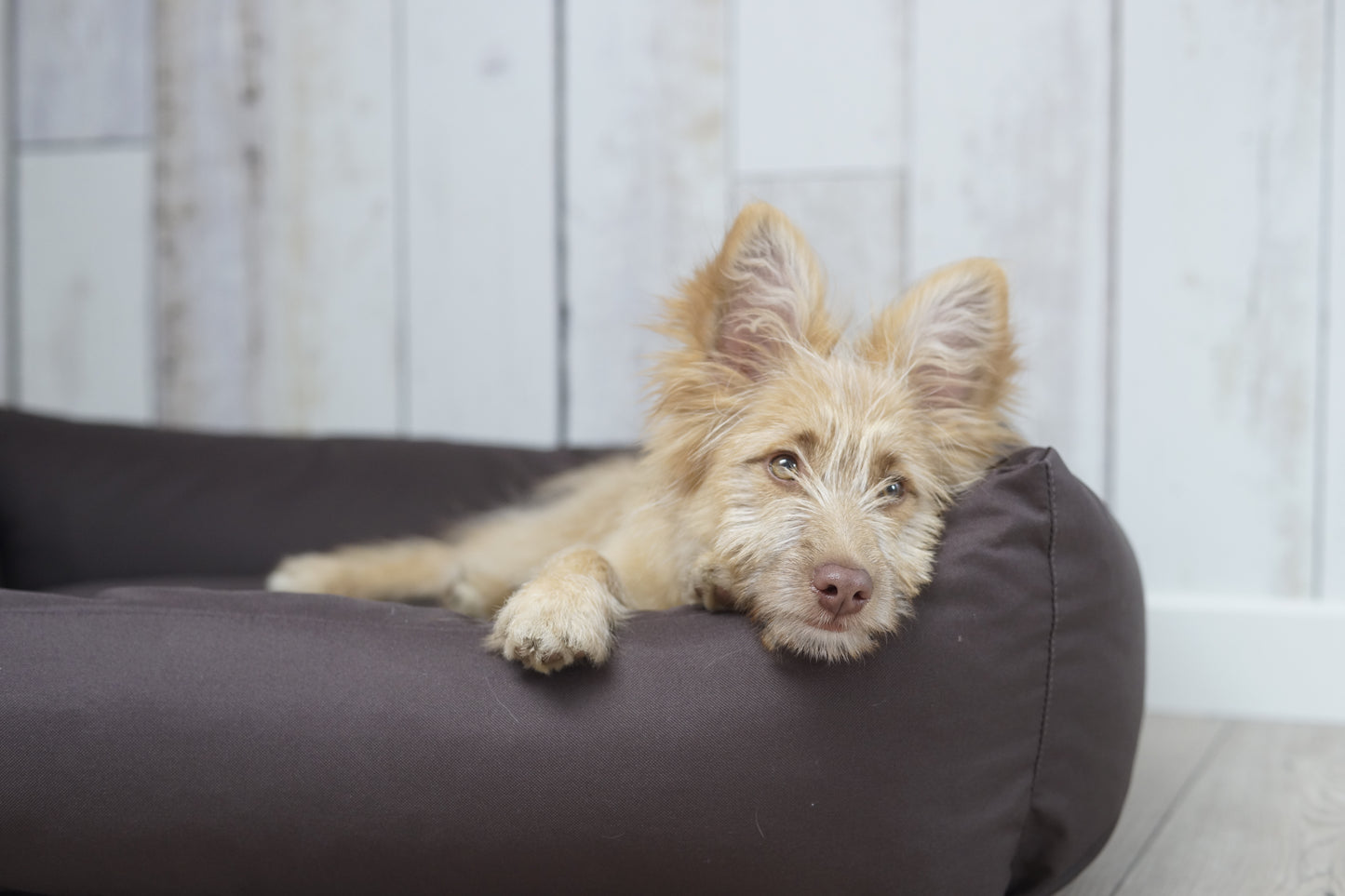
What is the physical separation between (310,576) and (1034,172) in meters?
2.37

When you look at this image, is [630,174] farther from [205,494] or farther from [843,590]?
[843,590]

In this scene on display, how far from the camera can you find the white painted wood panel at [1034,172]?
3.27 m

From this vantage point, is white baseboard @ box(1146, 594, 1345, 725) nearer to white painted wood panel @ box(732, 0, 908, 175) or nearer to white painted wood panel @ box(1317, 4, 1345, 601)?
white painted wood panel @ box(1317, 4, 1345, 601)

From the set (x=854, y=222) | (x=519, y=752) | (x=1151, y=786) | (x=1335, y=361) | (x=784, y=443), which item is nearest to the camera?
(x=519, y=752)

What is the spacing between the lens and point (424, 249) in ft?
12.6

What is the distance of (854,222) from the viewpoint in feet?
11.4

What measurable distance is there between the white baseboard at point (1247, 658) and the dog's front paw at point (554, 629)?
2.19m

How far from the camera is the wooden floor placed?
6.58ft

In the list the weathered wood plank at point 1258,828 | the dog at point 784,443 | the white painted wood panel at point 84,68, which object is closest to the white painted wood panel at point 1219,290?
the weathered wood plank at point 1258,828

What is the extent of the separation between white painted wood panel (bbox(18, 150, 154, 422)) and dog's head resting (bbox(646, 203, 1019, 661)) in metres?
2.76

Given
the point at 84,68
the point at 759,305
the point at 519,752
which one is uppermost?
the point at 84,68

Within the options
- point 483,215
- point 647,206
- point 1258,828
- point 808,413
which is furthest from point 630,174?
point 1258,828

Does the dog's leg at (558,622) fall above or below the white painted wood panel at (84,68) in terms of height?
below

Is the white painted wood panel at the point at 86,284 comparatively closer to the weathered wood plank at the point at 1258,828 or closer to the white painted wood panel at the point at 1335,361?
the weathered wood plank at the point at 1258,828
